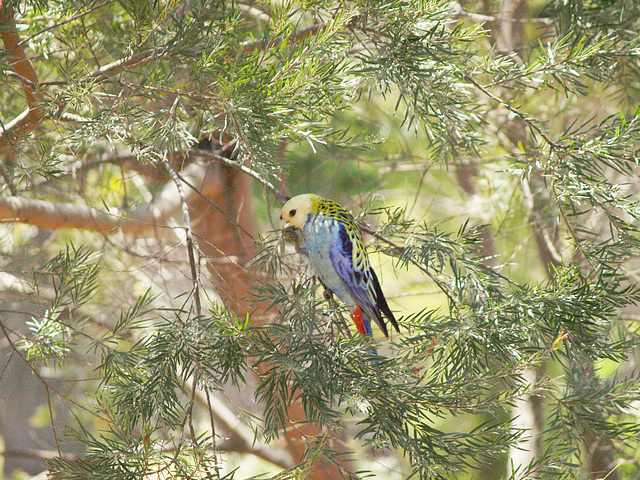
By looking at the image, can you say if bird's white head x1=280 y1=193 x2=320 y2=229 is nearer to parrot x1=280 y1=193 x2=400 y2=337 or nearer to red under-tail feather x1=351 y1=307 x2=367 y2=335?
parrot x1=280 y1=193 x2=400 y2=337

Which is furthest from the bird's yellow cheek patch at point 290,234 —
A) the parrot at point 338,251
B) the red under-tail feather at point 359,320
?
the red under-tail feather at point 359,320

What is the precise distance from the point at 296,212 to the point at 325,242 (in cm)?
8

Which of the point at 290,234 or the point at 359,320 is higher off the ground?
the point at 290,234

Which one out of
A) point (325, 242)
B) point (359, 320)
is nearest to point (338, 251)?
point (325, 242)

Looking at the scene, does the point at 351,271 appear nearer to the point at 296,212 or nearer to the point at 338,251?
the point at 338,251

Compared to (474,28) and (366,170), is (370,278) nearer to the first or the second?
(474,28)

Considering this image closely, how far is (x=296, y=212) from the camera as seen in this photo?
1.00 m

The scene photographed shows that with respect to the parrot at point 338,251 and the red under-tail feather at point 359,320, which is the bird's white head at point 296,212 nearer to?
the parrot at point 338,251

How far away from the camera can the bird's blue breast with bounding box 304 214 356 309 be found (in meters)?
0.99

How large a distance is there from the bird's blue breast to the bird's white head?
0.04 ft

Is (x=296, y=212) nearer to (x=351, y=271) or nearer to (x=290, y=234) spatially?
(x=290, y=234)

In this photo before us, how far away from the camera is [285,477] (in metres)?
0.62

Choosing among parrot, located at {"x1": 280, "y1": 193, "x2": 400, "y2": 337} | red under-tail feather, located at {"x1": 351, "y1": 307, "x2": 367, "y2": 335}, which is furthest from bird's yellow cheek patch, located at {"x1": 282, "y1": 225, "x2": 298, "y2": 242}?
red under-tail feather, located at {"x1": 351, "y1": 307, "x2": 367, "y2": 335}

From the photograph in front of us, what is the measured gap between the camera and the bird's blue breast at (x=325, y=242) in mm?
987
